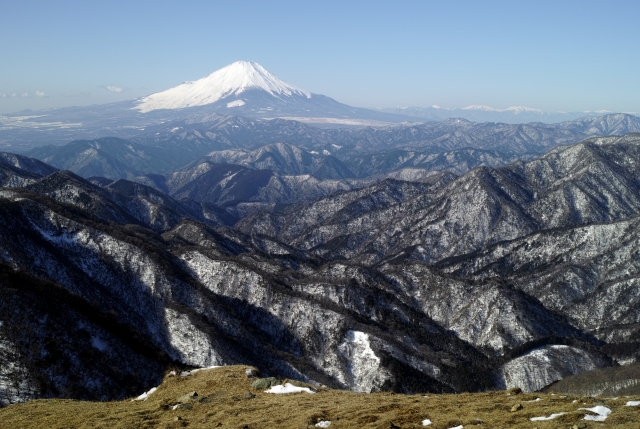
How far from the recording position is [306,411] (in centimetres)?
3105

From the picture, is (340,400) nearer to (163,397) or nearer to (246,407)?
(246,407)

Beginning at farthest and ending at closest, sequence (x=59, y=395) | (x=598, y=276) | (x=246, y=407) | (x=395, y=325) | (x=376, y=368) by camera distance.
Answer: (x=598, y=276) < (x=395, y=325) < (x=376, y=368) < (x=59, y=395) < (x=246, y=407)

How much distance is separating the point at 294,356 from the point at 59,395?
68.3 metres

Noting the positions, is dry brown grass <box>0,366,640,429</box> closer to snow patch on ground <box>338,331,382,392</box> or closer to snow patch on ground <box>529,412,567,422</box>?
snow patch on ground <box>529,412,567,422</box>

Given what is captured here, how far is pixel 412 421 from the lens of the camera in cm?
2698

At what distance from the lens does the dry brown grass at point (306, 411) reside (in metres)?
26.1

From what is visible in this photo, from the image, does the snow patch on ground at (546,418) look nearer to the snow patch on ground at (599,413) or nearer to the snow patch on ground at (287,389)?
the snow patch on ground at (599,413)

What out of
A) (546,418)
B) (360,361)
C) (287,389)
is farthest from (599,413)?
(360,361)

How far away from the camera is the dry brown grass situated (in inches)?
1028

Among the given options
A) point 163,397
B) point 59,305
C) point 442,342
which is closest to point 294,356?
point 442,342

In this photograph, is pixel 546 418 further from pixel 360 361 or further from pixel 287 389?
pixel 360 361

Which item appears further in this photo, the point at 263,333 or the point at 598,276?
the point at 598,276

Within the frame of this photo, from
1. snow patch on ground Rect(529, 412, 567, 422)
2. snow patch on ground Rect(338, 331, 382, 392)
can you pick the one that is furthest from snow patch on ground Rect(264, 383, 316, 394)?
snow patch on ground Rect(338, 331, 382, 392)

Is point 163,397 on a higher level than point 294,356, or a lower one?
higher
